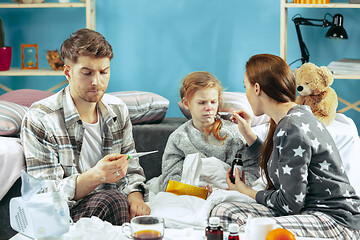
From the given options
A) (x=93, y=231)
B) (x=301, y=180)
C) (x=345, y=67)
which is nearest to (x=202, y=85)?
(x=301, y=180)

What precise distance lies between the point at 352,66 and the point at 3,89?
7.51 feet

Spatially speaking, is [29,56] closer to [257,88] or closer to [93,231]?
[257,88]

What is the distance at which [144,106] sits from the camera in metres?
2.70

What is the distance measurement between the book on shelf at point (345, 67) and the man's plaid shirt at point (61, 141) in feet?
4.61

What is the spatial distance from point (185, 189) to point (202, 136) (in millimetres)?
326

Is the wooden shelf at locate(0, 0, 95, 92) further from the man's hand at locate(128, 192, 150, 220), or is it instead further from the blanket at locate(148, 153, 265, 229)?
the man's hand at locate(128, 192, 150, 220)

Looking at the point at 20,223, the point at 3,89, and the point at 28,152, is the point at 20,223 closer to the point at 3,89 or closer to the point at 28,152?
the point at 28,152

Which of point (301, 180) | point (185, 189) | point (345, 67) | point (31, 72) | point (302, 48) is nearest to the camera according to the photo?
point (301, 180)

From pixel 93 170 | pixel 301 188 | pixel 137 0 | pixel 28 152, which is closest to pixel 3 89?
pixel 137 0

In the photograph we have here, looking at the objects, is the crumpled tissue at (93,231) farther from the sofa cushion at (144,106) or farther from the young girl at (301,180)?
the sofa cushion at (144,106)

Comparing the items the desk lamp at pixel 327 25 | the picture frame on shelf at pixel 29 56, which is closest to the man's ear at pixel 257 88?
the desk lamp at pixel 327 25

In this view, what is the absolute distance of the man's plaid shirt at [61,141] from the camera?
77.3 inches

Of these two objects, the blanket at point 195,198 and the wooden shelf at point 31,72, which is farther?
the wooden shelf at point 31,72

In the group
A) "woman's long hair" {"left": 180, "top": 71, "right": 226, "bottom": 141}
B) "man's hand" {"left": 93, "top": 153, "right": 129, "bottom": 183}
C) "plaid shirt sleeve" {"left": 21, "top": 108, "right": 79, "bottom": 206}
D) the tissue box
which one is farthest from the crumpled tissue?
"woman's long hair" {"left": 180, "top": 71, "right": 226, "bottom": 141}
